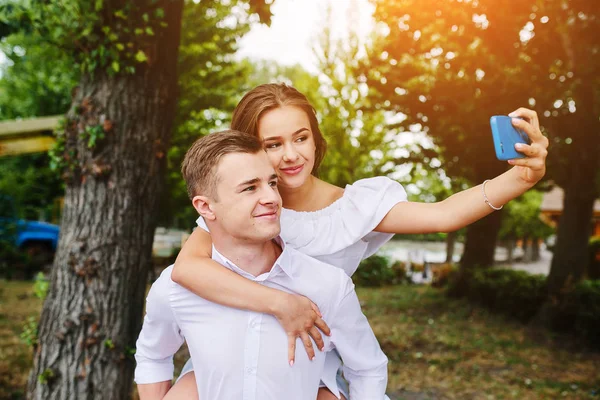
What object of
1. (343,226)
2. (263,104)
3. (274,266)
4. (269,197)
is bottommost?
(274,266)

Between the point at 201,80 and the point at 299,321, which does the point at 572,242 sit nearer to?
the point at 299,321

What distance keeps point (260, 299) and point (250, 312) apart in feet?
0.23

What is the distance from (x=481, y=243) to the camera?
1461cm

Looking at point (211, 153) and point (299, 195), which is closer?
point (211, 153)

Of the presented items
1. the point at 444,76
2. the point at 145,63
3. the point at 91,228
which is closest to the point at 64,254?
the point at 91,228

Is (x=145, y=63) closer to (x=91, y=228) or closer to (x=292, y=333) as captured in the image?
(x=91, y=228)

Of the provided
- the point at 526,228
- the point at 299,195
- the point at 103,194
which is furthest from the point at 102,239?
the point at 526,228

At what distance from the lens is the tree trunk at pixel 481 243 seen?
14250 mm

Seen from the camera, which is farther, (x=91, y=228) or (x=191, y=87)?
(x=191, y=87)

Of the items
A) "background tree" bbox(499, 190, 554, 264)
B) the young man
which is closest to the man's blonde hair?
the young man

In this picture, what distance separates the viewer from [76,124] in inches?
155

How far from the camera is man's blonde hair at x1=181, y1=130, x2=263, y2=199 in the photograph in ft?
6.33

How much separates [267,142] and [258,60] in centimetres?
3132

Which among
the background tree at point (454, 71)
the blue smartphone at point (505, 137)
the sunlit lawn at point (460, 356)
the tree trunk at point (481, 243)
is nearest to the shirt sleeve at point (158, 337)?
the blue smartphone at point (505, 137)
